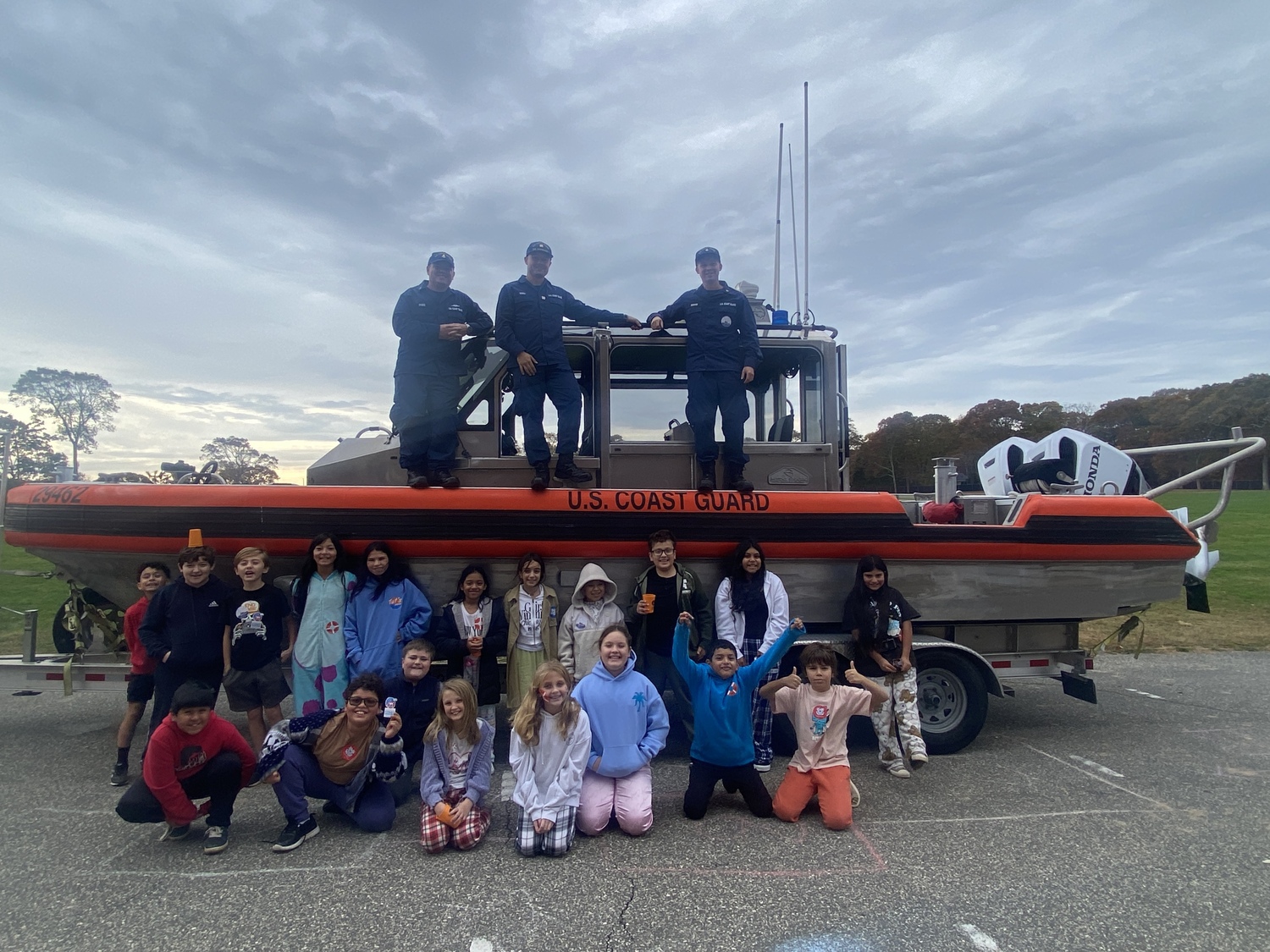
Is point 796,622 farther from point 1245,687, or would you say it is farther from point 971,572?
point 1245,687

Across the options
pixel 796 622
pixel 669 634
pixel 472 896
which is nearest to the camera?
pixel 472 896

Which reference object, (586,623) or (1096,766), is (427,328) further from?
(1096,766)

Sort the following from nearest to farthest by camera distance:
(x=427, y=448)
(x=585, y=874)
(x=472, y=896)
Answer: (x=472, y=896) → (x=585, y=874) → (x=427, y=448)

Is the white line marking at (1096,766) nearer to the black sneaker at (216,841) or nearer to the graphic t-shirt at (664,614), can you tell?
the graphic t-shirt at (664,614)

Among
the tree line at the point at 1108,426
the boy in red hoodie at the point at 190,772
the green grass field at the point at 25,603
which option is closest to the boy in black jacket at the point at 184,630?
the boy in red hoodie at the point at 190,772

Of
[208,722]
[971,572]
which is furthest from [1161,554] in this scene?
[208,722]

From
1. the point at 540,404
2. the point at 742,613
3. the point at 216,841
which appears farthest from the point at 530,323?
the point at 216,841

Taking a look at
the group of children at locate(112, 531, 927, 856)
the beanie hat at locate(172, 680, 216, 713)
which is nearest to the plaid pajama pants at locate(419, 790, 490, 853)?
the group of children at locate(112, 531, 927, 856)

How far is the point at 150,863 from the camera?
3258mm

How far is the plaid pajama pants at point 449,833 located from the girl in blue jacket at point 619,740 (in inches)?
19.1

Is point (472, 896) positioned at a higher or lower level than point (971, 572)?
lower

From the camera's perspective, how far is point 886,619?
450 centimetres

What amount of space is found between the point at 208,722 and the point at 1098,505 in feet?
17.7

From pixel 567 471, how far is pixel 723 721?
1.86m
